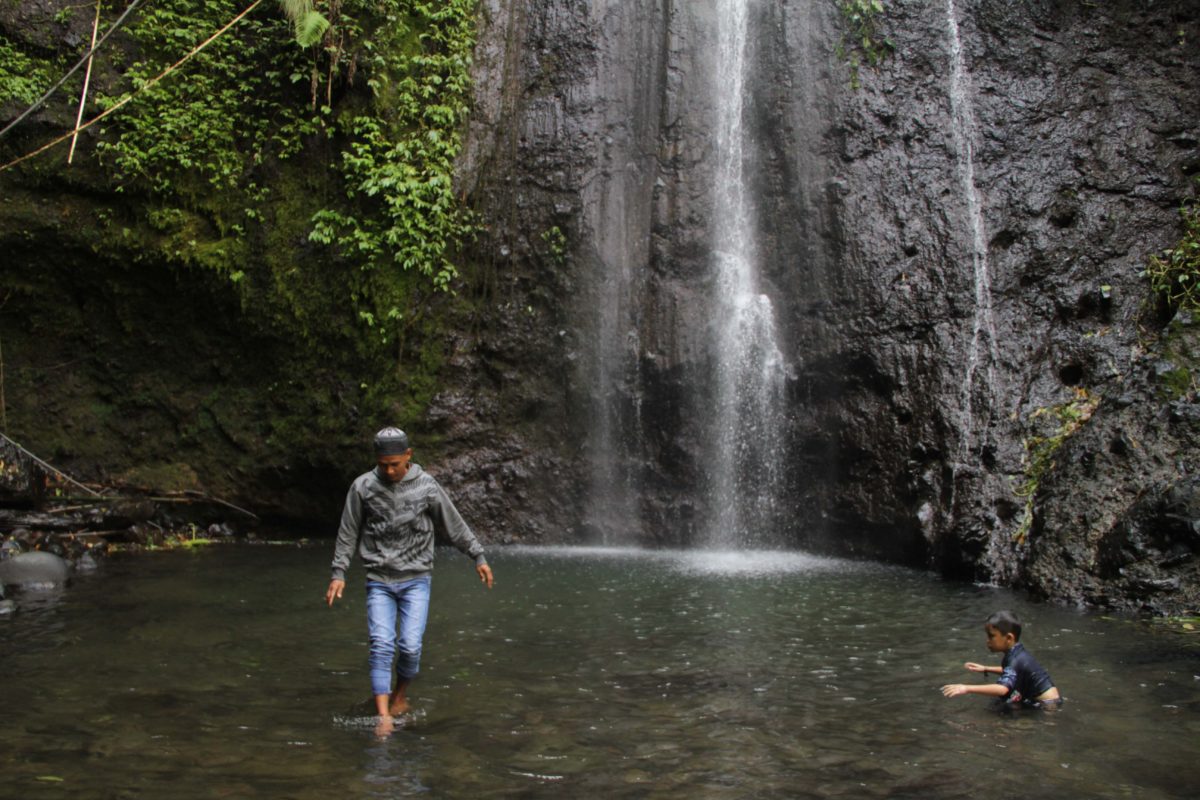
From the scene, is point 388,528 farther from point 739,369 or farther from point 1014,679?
point 739,369

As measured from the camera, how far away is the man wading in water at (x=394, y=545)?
5.19m

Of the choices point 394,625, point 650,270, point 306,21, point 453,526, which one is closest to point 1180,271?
point 650,270

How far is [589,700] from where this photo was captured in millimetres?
5398

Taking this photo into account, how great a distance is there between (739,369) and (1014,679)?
7.86m

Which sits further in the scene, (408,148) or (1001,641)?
(408,148)

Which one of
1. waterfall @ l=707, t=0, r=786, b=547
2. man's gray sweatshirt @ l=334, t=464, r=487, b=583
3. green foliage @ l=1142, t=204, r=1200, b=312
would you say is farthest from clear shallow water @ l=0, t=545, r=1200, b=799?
green foliage @ l=1142, t=204, r=1200, b=312

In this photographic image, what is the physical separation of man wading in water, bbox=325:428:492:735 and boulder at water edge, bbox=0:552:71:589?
5170mm

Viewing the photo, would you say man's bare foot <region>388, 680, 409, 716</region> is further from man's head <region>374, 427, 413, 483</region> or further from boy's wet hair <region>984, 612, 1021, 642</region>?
boy's wet hair <region>984, 612, 1021, 642</region>

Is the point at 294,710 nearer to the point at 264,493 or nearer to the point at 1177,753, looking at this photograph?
the point at 1177,753

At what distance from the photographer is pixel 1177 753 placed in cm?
446

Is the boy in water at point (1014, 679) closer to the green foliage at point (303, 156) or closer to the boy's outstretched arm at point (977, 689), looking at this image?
the boy's outstretched arm at point (977, 689)

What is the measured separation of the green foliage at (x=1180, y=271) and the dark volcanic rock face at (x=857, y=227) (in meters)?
0.23

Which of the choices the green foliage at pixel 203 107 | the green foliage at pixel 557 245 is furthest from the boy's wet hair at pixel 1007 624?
the green foliage at pixel 203 107

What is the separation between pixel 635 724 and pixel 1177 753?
2523mm
